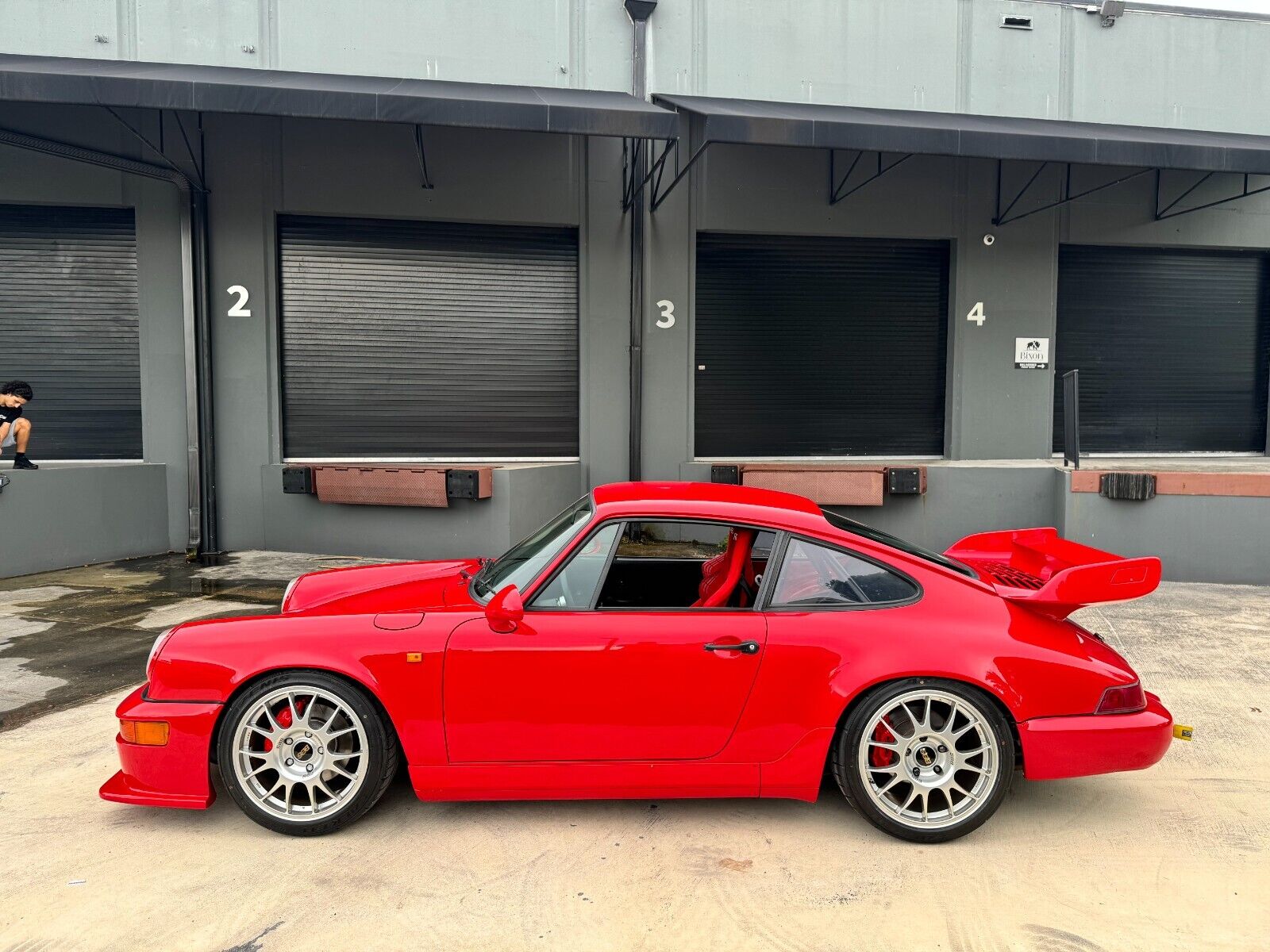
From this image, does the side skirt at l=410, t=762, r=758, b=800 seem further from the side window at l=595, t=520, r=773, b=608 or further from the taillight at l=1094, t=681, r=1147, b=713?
the taillight at l=1094, t=681, r=1147, b=713

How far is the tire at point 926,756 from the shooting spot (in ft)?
9.98

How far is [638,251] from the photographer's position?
9.77 meters

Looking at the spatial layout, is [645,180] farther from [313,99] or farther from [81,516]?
[81,516]

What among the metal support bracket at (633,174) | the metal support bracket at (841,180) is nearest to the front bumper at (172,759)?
the metal support bracket at (633,174)

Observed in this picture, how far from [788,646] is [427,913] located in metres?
1.54

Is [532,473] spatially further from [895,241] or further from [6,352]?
[6,352]

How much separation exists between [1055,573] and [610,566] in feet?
6.10

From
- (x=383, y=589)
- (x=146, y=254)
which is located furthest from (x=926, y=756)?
(x=146, y=254)

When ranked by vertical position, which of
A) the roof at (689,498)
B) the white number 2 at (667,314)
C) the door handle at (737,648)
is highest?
the white number 2 at (667,314)

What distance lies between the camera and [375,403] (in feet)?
32.5

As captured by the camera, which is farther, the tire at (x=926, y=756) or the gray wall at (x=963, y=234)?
the gray wall at (x=963, y=234)

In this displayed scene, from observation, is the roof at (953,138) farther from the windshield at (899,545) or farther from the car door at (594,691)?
the car door at (594,691)

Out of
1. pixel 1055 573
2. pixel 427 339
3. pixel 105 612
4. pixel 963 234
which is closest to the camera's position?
pixel 1055 573

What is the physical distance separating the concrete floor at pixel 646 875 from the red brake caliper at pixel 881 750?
31 cm
